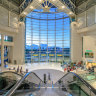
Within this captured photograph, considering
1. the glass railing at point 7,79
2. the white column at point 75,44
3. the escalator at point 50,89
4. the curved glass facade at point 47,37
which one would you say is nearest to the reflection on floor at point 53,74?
the glass railing at point 7,79

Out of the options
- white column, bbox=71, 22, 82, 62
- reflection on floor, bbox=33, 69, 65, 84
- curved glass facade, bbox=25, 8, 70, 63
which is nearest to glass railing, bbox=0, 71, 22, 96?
reflection on floor, bbox=33, 69, 65, 84

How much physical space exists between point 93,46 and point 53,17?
12.5 metres

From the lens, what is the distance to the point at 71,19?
56.7ft

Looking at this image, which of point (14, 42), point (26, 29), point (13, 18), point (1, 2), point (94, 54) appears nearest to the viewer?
point (94, 54)

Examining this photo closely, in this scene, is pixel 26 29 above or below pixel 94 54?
above

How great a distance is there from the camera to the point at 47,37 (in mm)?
19953

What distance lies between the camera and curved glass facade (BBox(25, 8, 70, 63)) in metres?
19.1

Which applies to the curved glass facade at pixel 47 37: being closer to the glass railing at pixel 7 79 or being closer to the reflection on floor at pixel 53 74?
the reflection on floor at pixel 53 74

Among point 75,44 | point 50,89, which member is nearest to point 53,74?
point 50,89

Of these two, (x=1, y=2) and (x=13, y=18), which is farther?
(x=13, y=18)

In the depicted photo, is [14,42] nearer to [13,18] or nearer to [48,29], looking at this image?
[13,18]

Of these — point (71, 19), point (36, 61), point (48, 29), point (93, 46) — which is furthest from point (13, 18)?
point (93, 46)

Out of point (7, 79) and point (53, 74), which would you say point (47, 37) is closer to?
point (53, 74)

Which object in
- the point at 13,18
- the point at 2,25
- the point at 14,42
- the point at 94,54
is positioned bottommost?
the point at 94,54
